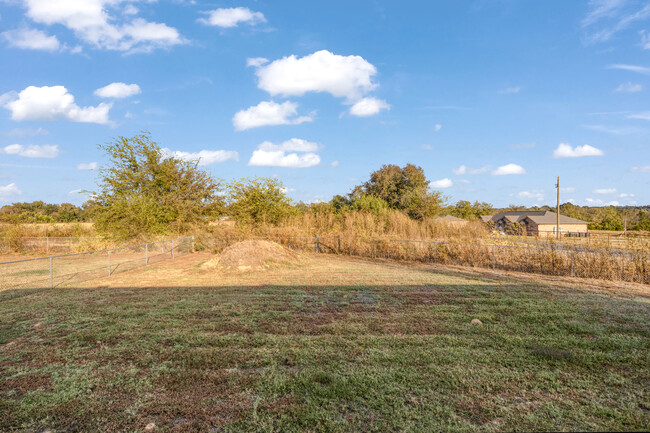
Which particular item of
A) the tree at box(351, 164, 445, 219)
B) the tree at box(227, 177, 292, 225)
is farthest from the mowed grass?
the tree at box(351, 164, 445, 219)

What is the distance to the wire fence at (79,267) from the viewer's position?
9.94m

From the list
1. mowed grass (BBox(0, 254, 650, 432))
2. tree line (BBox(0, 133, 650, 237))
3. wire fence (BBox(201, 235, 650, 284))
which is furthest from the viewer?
tree line (BBox(0, 133, 650, 237))

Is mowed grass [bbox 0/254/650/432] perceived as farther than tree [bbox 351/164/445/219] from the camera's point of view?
No

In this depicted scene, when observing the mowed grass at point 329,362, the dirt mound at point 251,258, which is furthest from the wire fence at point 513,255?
the dirt mound at point 251,258

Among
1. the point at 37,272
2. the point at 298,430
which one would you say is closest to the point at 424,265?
the point at 298,430

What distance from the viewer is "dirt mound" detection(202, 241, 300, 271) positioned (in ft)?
39.1

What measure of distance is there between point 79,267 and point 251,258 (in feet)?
24.4

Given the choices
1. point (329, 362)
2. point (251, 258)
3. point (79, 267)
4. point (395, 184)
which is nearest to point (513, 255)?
point (251, 258)

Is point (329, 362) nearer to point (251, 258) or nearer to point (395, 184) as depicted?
point (251, 258)

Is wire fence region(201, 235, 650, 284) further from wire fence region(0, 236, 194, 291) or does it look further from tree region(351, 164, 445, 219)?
tree region(351, 164, 445, 219)

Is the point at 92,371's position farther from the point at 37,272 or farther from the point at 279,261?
the point at 37,272

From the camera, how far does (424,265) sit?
42.9 feet

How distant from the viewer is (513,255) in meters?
11.6

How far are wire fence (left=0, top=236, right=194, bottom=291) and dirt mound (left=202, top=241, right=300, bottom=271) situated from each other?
2.68 metres
